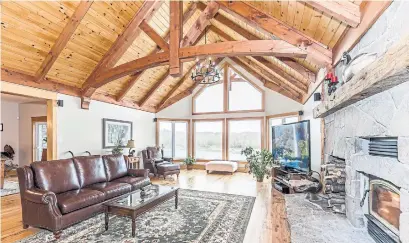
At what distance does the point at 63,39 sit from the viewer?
4.34 meters

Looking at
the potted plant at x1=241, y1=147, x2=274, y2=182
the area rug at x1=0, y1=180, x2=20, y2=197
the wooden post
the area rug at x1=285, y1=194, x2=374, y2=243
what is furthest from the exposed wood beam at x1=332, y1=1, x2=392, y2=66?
the area rug at x1=0, y1=180, x2=20, y2=197

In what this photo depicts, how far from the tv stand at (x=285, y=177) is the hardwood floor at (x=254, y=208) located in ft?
0.57

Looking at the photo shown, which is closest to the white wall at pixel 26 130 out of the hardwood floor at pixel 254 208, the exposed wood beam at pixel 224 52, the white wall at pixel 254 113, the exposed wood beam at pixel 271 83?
the hardwood floor at pixel 254 208

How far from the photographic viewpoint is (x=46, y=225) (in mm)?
3020

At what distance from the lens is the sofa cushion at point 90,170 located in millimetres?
4078

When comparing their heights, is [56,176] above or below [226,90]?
below

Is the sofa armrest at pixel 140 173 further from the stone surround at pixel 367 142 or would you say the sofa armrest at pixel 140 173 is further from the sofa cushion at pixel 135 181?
the stone surround at pixel 367 142

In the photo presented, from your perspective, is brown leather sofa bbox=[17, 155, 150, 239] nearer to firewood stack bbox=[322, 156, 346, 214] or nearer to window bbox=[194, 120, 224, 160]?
firewood stack bbox=[322, 156, 346, 214]

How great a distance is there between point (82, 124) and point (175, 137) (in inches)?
155

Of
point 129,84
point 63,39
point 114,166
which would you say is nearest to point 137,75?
point 129,84

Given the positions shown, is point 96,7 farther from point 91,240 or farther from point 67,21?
point 91,240

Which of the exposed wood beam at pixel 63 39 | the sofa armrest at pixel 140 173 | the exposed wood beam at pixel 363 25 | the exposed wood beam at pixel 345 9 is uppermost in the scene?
the exposed wood beam at pixel 63 39

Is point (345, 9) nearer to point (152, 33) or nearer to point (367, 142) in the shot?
point (367, 142)

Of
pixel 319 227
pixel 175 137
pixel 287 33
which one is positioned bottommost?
pixel 319 227
